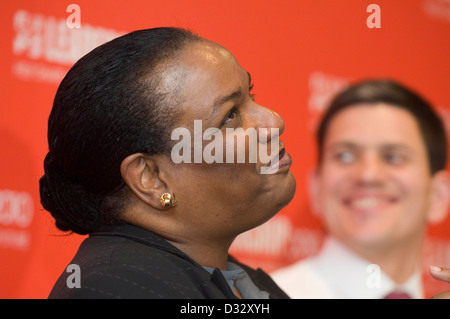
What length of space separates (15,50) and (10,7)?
13 centimetres

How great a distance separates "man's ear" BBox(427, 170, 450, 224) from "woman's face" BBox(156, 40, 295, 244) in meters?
1.44

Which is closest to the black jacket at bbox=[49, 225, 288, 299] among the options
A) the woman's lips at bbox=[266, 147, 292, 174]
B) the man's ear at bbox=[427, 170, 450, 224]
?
the woman's lips at bbox=[266, 147, 292, 174]

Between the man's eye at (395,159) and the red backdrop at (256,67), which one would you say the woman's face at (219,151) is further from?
the man's eye at (395,159)

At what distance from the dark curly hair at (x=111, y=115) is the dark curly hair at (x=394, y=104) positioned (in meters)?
1.32

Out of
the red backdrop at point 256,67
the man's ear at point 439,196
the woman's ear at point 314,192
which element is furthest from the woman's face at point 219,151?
the man's ear at point 439,196

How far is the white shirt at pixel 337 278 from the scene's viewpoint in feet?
7.32

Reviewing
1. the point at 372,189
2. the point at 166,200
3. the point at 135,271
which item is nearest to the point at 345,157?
the point at 372,189

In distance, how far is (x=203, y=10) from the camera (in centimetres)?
204

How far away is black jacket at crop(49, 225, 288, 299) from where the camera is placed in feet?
2.88

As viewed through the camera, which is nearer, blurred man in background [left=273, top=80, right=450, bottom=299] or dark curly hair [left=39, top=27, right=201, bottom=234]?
dark curly hair [left=39, top=27, right=201, bottom=234]

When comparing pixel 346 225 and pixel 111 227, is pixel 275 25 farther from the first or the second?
pixel 111 227

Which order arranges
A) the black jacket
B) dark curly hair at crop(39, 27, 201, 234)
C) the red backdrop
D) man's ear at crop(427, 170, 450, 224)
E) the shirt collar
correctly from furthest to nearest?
man's ear at crop(427, 170, 450, 224)
the shirt collar
the red backdrop
dark curly hair at crop(39, 27, 201, 234)
the black jacket

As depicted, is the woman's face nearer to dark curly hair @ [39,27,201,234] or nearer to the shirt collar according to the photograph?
dark curly hair @ [39,27,201,234]
